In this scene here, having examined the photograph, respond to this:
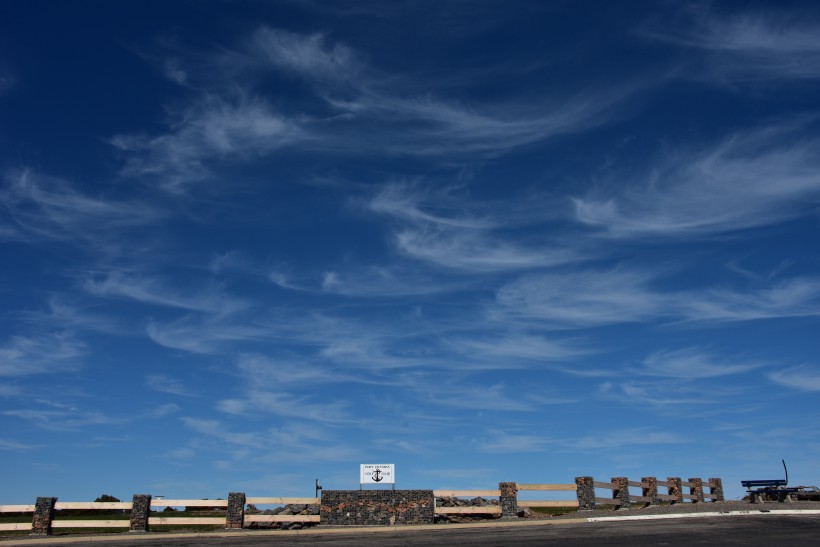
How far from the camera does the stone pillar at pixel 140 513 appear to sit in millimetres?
27844

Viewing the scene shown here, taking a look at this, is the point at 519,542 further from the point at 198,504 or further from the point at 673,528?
the point at 198,504

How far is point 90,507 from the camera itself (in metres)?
27.4

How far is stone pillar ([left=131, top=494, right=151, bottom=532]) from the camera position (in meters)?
27.8

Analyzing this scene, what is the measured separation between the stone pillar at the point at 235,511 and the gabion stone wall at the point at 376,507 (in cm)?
332

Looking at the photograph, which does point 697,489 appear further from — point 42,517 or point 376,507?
point 42,517

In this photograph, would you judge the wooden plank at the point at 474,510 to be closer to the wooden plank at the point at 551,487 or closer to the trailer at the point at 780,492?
the wooden plank at the point at 551,487

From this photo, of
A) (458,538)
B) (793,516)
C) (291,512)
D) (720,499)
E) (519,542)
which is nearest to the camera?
(519,542)

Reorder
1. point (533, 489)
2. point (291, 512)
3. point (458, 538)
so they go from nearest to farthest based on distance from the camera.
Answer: point (458, 538) → point (533, 489) → point (291, 512)

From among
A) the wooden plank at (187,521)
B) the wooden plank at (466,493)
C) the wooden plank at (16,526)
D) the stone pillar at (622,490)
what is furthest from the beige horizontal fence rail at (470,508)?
the wooden plank at (16,526)

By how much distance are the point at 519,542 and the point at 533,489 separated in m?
11.1

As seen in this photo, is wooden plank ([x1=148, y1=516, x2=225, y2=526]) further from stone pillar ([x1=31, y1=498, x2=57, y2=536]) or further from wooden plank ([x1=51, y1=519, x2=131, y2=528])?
stone pillar ([x1=31, y1=498, x2=57, y2=536])

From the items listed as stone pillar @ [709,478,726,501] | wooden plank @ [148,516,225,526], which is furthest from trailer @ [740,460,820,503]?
wooden plank @ [148,516,225,526]

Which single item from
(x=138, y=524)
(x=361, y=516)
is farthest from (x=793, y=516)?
(x=138, y=524)

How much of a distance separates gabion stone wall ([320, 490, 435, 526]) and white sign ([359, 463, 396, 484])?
54cm
